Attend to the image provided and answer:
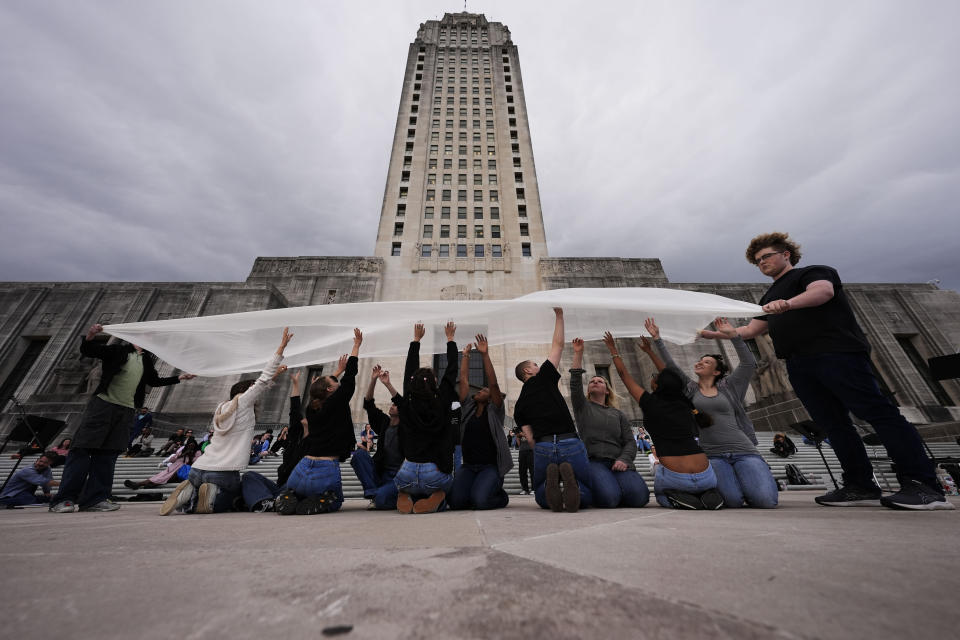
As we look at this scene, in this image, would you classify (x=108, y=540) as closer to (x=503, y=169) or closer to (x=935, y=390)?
(x=503, y=169)

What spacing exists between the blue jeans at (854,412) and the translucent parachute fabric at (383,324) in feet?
3.29

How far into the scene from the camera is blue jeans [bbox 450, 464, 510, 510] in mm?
3699

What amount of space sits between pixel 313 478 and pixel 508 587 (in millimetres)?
3258

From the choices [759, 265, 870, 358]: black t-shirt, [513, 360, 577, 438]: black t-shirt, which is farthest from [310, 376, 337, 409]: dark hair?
[759, 265, 870, 358]: black t-shirt

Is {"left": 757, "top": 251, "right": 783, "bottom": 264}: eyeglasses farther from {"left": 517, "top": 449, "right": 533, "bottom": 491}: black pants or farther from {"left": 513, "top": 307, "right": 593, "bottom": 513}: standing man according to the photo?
{"left": 517, "top": 449, "right": 533, "bottom": 491}: black pants

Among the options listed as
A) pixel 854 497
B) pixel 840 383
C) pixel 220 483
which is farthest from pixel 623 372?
pixel 220 483

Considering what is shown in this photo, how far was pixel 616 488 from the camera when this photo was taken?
139 inches

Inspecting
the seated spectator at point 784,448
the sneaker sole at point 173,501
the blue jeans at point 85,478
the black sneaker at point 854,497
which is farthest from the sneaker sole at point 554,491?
the seated spectator at point 784,448

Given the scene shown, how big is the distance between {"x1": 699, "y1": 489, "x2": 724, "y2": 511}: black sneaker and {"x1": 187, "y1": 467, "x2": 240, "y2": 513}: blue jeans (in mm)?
4656

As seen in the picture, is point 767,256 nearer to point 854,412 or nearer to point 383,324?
point 854,412

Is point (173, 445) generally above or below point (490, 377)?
above

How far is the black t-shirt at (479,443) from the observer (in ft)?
13.0

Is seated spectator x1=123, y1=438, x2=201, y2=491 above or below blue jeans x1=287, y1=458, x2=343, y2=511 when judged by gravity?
above

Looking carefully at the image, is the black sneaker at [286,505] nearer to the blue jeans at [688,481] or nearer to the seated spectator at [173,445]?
the blue jeans at [688,481]
